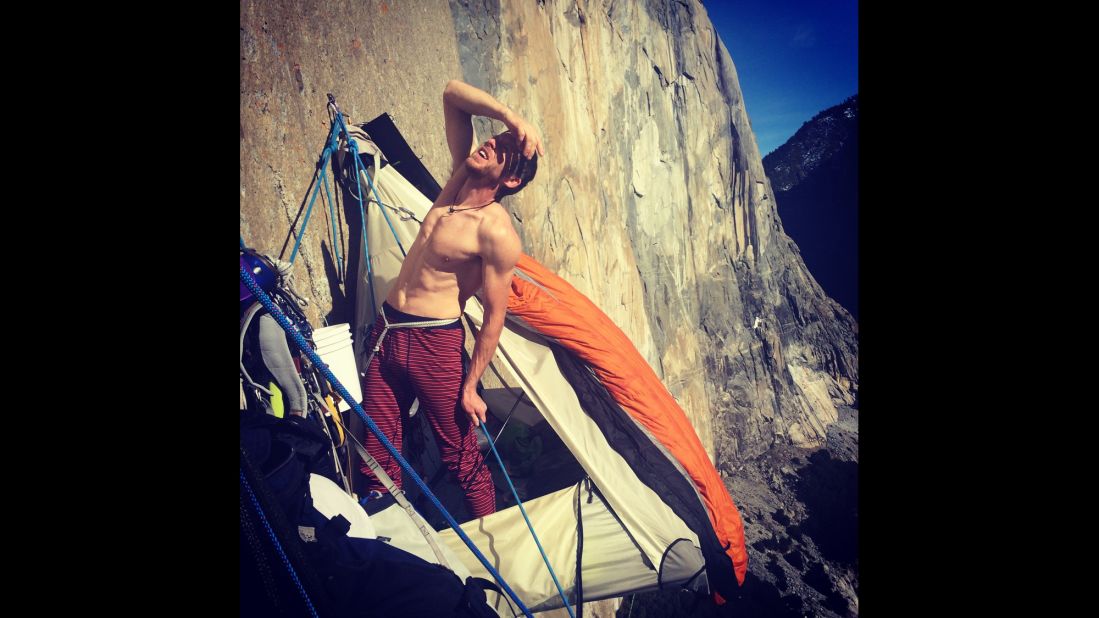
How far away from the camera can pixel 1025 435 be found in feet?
4.05

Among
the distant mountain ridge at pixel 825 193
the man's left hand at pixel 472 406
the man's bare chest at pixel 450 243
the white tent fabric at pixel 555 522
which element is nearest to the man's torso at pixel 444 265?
the man's bare chest at pixel 450 243

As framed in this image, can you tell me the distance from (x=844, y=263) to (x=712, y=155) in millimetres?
7158

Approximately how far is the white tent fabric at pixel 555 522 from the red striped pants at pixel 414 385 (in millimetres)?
201

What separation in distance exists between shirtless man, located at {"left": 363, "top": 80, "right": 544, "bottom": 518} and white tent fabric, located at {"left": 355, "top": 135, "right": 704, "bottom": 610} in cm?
20

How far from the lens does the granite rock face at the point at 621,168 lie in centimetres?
166

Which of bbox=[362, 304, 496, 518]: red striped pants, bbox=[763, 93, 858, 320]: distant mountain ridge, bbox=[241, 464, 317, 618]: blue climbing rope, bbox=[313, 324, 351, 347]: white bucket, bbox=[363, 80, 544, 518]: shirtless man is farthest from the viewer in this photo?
bbox=[763, 93, 858, 320]: distant mountain ridge

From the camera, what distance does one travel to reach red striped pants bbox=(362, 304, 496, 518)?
1652 millimetres

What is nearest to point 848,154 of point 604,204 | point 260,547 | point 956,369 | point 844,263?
point 844,263

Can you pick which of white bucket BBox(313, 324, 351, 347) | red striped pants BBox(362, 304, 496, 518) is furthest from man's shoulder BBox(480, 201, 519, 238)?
white bucket BBox(313, 324, 351, 347)

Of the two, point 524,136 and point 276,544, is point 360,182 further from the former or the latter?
point 276,544

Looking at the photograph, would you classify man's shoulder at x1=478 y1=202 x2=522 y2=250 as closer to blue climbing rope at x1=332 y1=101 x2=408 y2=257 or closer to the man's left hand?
blue climbing rope at x1=332 y1=101 x2=408 y2=257

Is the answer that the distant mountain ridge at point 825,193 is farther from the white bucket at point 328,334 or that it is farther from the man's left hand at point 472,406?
the white bucket at point 328,334

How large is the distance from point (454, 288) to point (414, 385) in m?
0.42

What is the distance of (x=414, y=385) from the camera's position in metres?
1.69
